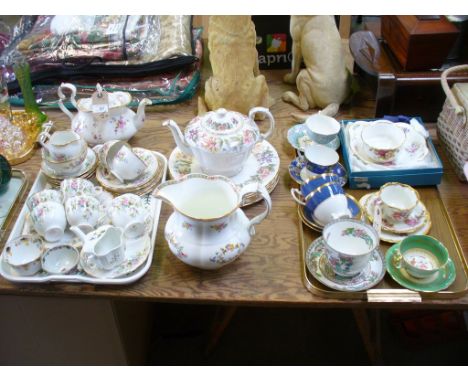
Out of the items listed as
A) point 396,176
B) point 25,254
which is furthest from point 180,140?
point 396,176

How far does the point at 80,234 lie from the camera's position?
1.25m

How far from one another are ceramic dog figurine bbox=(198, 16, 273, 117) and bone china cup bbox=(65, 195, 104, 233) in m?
0.55

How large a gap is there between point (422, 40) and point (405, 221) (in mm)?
571

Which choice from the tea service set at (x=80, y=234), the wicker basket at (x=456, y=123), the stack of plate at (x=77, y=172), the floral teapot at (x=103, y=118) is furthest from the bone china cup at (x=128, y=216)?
the wicker basket at (x=456, y=123)

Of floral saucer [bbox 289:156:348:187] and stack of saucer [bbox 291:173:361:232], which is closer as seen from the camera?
stack of saucer [bbox 291:173:361:232]

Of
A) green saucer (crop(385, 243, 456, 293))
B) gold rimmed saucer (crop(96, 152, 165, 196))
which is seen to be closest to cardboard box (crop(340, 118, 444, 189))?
green saucer (crop(385, 243, 456, 293))

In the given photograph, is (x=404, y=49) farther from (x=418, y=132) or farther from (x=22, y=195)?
(x=22, y=195)

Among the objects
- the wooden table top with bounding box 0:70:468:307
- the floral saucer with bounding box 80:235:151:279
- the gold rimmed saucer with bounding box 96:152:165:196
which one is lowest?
the wooden table top with bounding box 0:70:468:307

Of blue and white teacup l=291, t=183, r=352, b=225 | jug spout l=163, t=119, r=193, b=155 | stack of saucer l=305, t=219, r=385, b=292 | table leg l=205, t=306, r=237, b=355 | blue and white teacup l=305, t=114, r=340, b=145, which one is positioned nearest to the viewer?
stack of saucer l=305, t=219, r=385, b=292

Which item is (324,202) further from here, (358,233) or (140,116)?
(140,116)

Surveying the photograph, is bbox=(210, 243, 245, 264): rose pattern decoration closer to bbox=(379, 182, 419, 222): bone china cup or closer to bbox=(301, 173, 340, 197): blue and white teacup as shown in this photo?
bbox=(301, 173, 340, 197): blue and white teacup

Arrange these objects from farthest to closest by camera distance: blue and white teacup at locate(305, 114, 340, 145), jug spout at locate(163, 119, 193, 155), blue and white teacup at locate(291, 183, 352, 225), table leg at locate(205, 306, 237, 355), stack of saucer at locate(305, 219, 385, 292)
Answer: table leg at locate(205, 306, 237, 355), blue and white teacup at locate(305, 114, 340, 145), jug spout at locate(163, 119, 193, 155), blue and white teacup at locate(291, 183, 352, 225), stack of saucer at locate(305, 219, 385, 292)

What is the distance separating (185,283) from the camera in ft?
4.02

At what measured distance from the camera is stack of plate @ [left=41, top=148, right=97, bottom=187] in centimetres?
146
